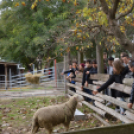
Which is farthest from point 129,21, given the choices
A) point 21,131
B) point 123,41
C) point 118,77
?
point 21,131


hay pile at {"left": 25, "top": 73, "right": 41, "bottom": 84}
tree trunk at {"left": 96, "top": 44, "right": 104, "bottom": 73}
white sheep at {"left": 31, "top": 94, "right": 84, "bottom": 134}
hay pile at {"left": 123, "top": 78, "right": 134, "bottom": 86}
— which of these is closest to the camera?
hay pile at {"left": 123, "top": 78, "right": 134, "bottom": 86}

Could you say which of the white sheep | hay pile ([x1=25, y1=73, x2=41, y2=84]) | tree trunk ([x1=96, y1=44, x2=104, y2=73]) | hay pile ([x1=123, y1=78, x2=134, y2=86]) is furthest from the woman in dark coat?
hay pile ([x1=25, y1=73, x2=41, y2=84])

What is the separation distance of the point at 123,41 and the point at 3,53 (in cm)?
1442

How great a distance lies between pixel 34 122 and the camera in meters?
3.43

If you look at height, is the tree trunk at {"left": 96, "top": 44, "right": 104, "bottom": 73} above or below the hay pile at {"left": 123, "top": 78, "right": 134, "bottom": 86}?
above

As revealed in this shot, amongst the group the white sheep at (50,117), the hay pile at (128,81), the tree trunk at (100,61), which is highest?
the tree trunk at (100,61)

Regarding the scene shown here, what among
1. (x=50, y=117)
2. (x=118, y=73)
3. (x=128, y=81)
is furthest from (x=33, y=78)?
(x=128, y=81)

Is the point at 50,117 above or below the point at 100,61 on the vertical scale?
below

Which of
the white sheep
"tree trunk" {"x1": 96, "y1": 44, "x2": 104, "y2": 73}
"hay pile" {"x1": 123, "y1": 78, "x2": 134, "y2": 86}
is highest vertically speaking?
"tree trunk" {"x1": 96, "y1": 44, "x2": 104, "y2": 73}

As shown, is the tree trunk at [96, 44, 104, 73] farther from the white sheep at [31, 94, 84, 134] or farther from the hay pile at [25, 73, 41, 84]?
the hay pile at [25, 73, 41, 84]

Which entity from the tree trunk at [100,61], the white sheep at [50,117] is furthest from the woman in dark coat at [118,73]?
the tree trunk at [100,61]

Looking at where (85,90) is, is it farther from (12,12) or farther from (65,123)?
(12,12)

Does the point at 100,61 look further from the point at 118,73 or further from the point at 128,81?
the point at 128,81

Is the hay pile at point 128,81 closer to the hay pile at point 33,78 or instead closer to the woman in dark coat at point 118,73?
the woman in dark coat at point 118,73
